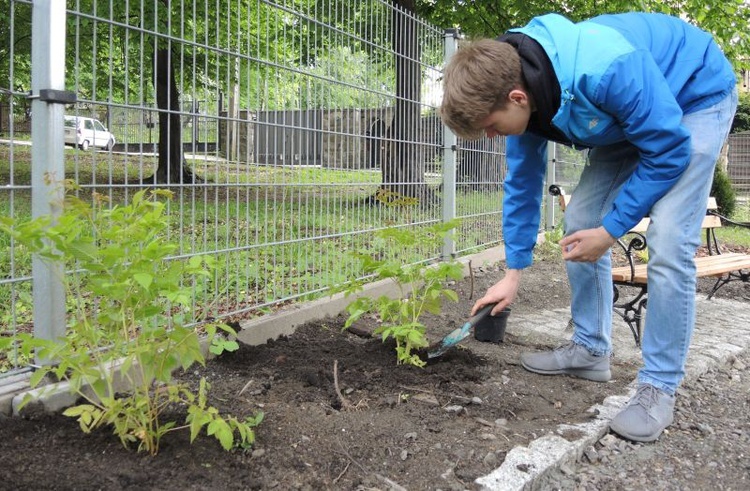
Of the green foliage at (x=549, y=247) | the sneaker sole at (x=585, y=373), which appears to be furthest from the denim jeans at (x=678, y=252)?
the green foliage at (x=549, y=247)

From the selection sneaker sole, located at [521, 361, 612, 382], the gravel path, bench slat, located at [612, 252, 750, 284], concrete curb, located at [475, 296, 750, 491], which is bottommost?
the gravel path

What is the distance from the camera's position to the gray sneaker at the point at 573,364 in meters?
3.08

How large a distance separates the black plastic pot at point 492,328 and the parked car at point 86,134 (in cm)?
213

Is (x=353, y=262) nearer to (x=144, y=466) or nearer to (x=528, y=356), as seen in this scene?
(x=528, y=356)

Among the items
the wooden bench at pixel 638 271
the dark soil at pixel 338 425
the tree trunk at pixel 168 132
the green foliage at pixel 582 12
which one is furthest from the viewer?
the green foliage at pixel 582 12

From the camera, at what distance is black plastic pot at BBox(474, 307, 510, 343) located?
11.8ft

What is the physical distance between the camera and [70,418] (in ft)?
7.13

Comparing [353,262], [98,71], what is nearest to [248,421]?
[98,71]

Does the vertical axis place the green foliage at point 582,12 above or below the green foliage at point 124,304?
above

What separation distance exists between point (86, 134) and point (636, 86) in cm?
210

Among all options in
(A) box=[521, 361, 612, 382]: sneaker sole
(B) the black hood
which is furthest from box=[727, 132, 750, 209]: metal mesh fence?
(B) the black hood

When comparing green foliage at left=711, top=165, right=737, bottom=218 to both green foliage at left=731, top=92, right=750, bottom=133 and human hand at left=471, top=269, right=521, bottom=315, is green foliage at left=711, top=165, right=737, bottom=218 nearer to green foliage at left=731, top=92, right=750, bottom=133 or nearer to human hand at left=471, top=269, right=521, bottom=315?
green foliage at left=731, top=92, right=750, bottom=133

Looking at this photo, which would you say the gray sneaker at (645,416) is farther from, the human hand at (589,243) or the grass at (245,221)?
the grass at (245,221)

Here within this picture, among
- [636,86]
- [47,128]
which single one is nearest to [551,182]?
[636,86]
